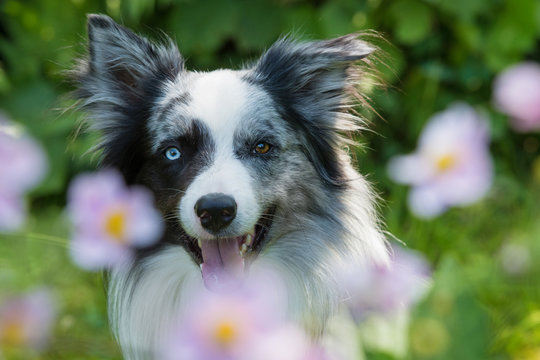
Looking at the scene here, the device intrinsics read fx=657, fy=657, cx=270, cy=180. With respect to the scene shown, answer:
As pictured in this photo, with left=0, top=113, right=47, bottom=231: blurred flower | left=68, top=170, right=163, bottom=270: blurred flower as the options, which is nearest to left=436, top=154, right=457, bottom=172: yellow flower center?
left=68, top=170, right=163, bottom=270: blurred flower

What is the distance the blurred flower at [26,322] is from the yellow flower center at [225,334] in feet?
0.88

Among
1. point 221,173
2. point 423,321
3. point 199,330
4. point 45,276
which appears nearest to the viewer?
point 199,330

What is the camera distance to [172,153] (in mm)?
2955

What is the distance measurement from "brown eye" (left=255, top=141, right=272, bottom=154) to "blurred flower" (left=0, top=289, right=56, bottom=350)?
1.95 meters

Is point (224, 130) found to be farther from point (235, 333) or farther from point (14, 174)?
point (235, 333)

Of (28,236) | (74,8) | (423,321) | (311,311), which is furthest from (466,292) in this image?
(74,8)

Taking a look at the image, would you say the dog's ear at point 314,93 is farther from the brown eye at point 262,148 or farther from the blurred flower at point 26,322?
the blurred flower at point 26,322

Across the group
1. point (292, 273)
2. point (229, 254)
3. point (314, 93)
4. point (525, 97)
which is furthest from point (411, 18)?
point (525, 97)

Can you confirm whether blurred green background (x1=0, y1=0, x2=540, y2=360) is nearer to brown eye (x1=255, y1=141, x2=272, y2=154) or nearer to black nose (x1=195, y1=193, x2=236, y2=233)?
brown eye (x1=255, y1=141, x2=272, y2=154)

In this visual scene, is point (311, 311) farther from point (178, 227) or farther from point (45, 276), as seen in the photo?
point (45, 276)

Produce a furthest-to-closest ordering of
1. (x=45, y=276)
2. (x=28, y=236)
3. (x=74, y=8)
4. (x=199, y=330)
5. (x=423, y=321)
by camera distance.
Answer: (x=74, y=8) → (x=45, y=276) → (x=28, y=236) → (x=423, y=321) → (x=199, y=330)

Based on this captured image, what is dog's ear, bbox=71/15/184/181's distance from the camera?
3057 mm

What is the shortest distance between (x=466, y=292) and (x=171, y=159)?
2.03 m

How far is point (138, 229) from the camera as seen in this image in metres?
1.13
